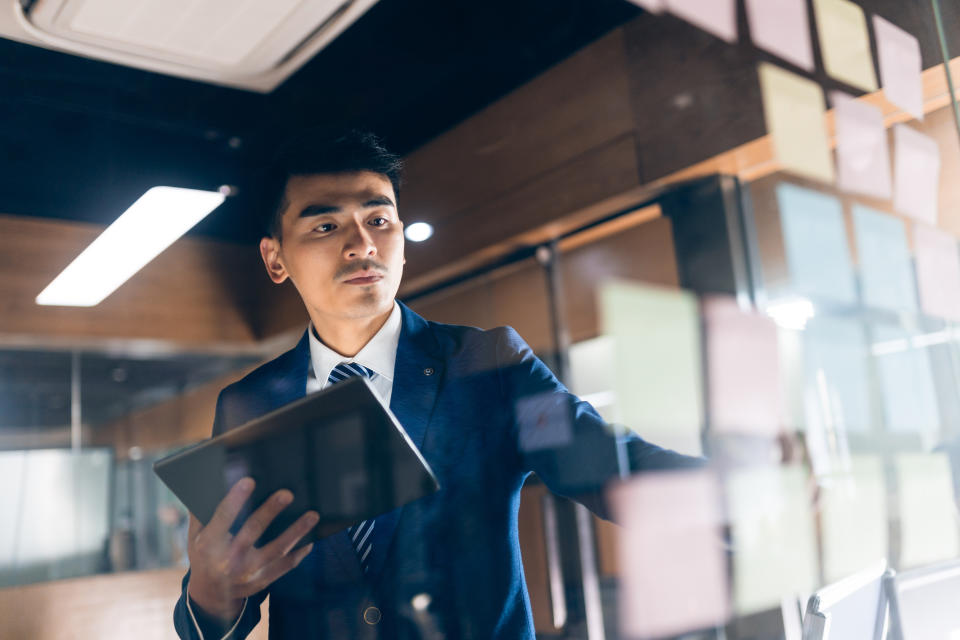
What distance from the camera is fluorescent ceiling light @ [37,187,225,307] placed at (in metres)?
1.52

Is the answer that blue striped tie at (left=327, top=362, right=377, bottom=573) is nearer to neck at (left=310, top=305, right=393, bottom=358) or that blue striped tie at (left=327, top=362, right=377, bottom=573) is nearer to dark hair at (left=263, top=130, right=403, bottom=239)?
neck at (left=310, top=305, right=393, bottom=358)

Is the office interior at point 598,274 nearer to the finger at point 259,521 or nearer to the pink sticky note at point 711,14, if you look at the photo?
the pink sticky note at point 711,14

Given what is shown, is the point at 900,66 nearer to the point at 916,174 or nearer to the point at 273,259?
the point at 916,174

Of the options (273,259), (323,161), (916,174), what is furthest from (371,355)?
(916,174)

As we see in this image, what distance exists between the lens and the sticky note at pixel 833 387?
2.03 meters

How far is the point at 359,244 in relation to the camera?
1.45 m

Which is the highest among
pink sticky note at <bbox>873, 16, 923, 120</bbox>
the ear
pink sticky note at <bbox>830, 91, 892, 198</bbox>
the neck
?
pink sticky note at <bbox>873, 16, 923, 120</bbox>

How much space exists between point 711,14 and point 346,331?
1533mm

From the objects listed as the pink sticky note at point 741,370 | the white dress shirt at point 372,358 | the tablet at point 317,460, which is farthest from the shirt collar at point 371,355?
the pink sticky note at point 741,370

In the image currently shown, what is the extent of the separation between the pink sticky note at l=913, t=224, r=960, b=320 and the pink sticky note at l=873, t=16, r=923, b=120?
0.31 metres

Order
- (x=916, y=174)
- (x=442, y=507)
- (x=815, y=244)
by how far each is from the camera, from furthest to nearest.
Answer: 1. (x=815, y=244)
2. (x=916, y=174)
3. (x=442, y=507)

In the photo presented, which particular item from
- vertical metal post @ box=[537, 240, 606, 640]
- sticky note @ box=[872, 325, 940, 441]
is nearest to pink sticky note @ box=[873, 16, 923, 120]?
sticky note @ box=[872, 325, 940, 441]

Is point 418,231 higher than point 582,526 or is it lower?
higher

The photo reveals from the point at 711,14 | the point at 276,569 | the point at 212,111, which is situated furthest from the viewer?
the point at 711,14
